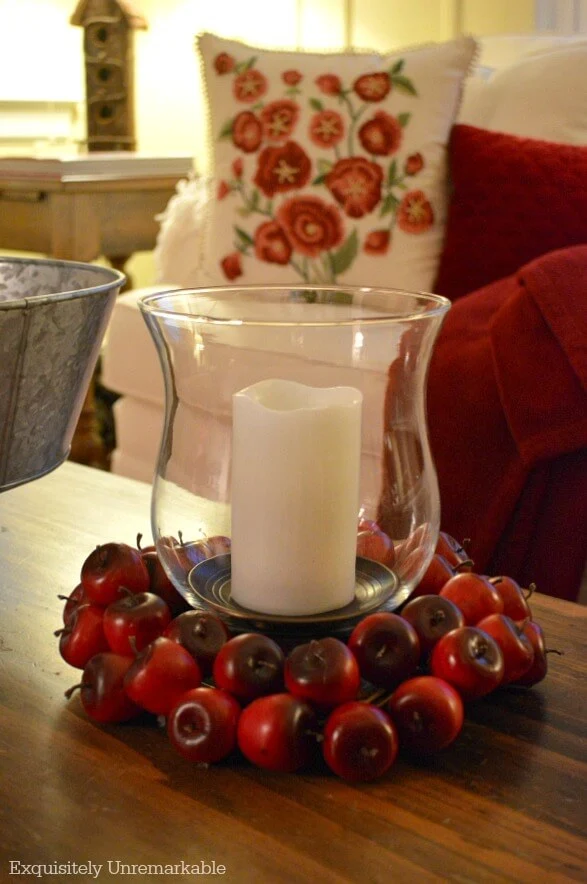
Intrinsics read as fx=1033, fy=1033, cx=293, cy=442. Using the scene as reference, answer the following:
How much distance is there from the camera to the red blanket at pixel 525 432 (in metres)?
1.28

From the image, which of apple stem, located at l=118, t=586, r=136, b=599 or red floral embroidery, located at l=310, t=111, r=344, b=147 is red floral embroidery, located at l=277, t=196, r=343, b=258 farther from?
apple stem, located at l=118, t=586, r=136, b=599

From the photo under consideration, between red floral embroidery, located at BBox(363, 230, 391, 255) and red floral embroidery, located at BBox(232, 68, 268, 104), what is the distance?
1.13 ft

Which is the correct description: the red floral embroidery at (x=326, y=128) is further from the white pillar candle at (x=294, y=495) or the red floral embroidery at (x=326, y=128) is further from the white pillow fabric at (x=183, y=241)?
the white pillar candle at (x=294, y=495)

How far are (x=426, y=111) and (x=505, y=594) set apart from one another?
142cm

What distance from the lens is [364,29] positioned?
8.78 feet

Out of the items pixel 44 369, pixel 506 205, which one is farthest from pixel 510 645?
pixel 506 205

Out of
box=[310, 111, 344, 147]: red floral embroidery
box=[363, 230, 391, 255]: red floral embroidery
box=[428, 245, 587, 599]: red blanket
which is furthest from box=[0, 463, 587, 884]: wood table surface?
box=[310, 111, 344, 147]: red floral embroidery

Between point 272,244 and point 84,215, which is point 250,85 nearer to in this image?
point 272,244

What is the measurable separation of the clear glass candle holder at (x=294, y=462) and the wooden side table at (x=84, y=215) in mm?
1826

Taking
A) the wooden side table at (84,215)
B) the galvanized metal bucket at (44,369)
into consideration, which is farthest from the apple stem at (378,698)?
the wooden side table at (84,215)

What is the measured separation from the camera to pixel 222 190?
1959mm

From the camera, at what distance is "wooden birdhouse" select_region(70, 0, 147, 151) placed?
2752 mm

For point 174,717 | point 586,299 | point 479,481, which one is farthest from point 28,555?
point 586,299

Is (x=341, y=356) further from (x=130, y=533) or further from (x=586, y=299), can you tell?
(x=586, y=299)
